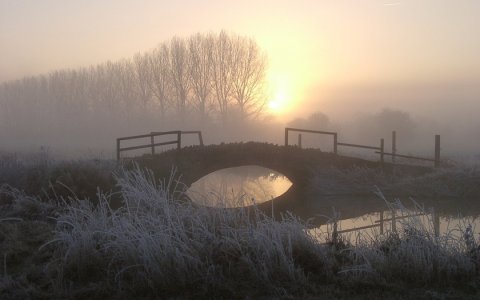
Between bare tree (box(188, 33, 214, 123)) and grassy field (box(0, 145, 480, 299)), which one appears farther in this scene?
bare tree (box(188, 33, 214, 123))

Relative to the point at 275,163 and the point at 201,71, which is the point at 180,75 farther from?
the point at 275,163

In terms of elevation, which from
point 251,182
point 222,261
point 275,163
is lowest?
point 251,182

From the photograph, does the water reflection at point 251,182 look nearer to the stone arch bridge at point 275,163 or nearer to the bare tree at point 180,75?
the stone arch bridge at point 275,163

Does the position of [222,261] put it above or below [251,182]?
above

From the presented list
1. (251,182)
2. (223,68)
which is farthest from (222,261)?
(223,68)

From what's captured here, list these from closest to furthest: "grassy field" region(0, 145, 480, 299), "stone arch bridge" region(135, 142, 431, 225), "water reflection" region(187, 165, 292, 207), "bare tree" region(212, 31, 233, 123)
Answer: "grassy field" region(0, 145, 480, 299) < "water reflection" region(187, 165, 292, 207) < "stone arch bridge" region(135, 142, 431, 225) < "bare tree" region(212, 31, 233, 123)

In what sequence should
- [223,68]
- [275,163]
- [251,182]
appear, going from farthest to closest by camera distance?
[223,68]
[251,182]
[275,163]

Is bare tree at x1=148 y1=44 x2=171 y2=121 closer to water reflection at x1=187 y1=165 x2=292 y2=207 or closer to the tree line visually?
the tree line

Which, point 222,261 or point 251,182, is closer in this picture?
point 222,261

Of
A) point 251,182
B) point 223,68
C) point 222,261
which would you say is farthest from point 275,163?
point 223,68

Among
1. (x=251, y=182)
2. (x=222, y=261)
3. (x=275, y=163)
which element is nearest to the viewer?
(x=222, y=261)

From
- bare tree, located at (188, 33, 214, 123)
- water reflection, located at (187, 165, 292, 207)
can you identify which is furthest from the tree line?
water reflection, located at (187, 165, 292, 207)

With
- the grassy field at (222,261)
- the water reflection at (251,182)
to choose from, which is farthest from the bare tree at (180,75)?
the grassy field at (222,261)

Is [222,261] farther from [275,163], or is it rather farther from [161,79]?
[161,79]
